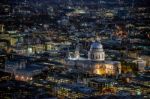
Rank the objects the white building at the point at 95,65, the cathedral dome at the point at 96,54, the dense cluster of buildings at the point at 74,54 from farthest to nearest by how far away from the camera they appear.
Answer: the cathedral dome at the point at 96,54, the white building at the point at 95,65, the dense cluster of buildings at the point at 74,54

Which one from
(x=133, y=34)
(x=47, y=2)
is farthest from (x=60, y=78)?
(x=47, y=2)

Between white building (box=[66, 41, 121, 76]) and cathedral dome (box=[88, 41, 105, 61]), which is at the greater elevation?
cathedral dome (box=[88, 41, 105, 61])

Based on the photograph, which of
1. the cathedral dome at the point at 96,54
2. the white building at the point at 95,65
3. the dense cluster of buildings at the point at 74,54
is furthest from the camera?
the cathedral dome at the point at 96,54

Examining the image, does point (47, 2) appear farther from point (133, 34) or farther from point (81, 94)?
point (81, 94)

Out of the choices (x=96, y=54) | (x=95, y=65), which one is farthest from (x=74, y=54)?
(x=95, y=65)

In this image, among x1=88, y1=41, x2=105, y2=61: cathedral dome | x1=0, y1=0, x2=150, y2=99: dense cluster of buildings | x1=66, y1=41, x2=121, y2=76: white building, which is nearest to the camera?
x1=0, y1=0, x2=150, y2=99: dense cluster of buildings

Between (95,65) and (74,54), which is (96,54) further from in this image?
(95,65)

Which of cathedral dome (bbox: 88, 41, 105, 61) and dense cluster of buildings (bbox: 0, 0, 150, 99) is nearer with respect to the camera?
dense cluster of buildings (bbox: 0, 0, 150, 99)

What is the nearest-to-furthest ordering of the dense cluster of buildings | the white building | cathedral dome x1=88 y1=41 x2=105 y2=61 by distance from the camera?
the dense cluster of buildings
the white building
cathedral dome x1=88 y1=41 x2=105 y2=61

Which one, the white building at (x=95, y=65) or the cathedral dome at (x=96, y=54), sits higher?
the cathedral dome at (x=96, y=54)

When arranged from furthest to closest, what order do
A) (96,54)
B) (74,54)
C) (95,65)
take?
(74,54)
(96,54)
(95,65)

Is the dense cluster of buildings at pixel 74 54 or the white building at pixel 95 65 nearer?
the dense cluster of buildings at pixel 74 54
